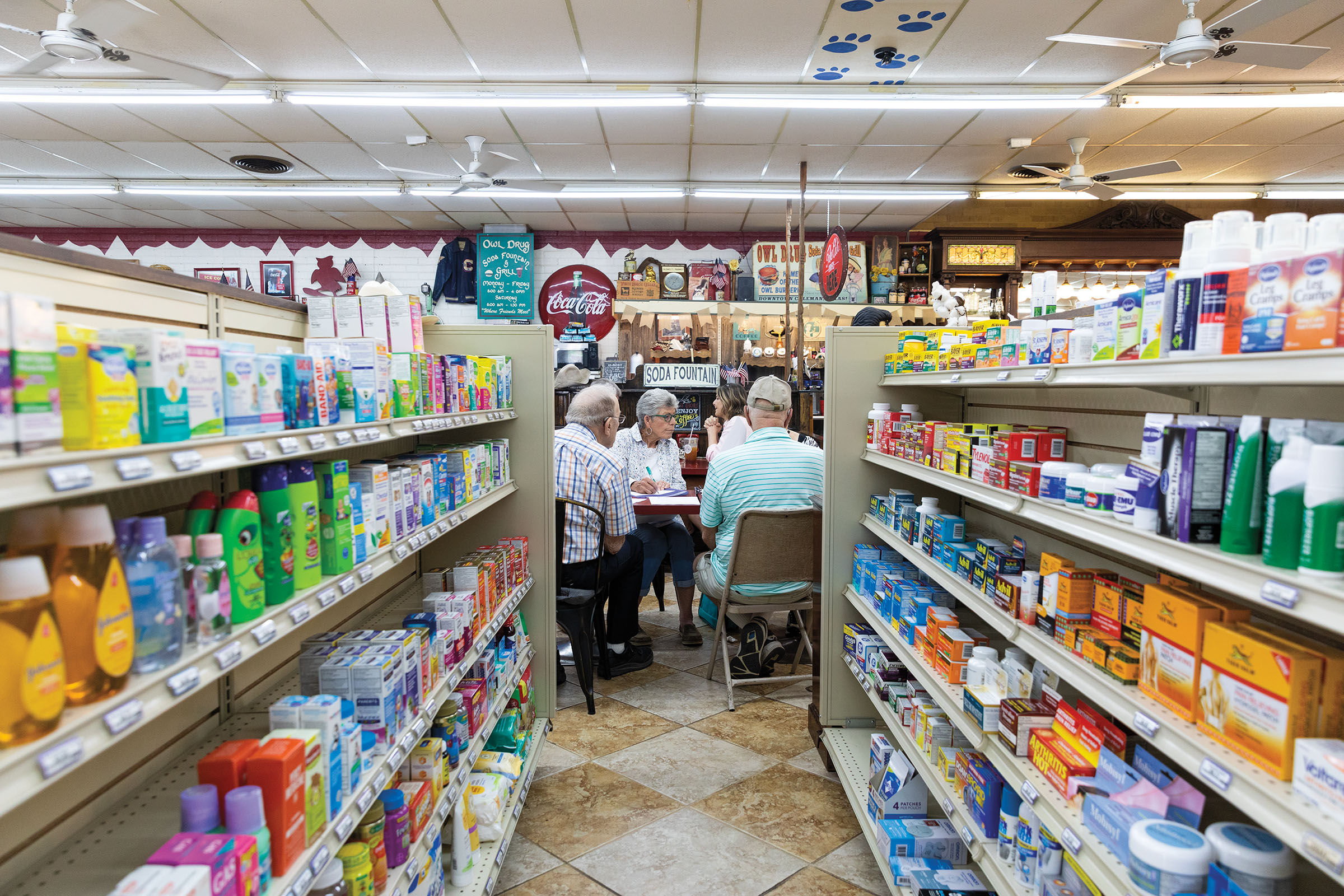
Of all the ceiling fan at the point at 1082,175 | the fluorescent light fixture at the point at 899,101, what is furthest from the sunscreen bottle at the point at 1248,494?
the ceiling fan at the point at 1082,175

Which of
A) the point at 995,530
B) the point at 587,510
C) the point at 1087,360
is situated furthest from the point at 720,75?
the point at 1087,360

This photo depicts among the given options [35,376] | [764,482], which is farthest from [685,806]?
[35,376]

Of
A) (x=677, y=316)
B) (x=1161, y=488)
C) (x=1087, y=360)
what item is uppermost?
(x=677, y=316)

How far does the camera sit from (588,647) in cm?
416

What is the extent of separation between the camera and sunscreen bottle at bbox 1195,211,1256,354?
4.27ft

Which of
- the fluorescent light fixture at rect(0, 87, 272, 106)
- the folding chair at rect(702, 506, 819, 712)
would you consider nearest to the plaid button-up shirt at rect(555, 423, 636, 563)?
the folding chair at rect(702, 506, 819, 712)

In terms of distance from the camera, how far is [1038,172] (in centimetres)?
722

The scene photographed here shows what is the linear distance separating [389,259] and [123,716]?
991cm

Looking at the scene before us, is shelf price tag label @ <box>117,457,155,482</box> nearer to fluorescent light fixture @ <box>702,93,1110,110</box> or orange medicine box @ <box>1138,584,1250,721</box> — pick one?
orange medicine box @ <box>1138,584,1250,721</box>

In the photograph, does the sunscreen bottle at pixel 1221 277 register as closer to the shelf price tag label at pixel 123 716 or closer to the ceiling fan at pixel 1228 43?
the shelf price tag label at pixel 123 716

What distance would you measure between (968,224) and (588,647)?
7.73 metres

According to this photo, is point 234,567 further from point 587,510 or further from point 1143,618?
point 587,510

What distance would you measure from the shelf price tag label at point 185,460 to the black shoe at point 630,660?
376 cm

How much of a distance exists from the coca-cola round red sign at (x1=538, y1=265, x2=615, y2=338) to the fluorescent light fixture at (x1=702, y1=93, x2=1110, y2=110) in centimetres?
431
